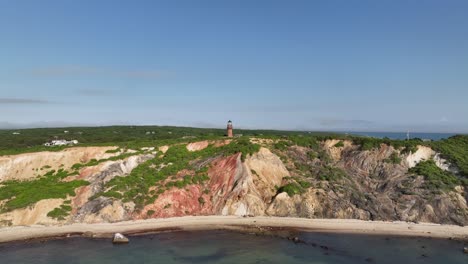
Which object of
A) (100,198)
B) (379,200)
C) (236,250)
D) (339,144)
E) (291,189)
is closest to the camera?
(236,250)

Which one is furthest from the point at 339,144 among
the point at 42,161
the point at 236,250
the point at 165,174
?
the point at 42,161

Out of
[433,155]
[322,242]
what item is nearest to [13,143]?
[322,242]

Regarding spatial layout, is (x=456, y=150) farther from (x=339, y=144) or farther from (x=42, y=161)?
(x=42, y=161)

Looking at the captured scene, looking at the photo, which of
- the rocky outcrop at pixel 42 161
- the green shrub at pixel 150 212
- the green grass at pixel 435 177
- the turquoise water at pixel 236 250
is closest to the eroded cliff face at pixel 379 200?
the green grass at pixel 435 177

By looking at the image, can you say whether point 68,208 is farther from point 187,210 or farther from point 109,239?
point 187,210

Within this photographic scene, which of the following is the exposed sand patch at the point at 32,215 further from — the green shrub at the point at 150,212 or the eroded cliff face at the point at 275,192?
the green shrub at the point at 150,212
